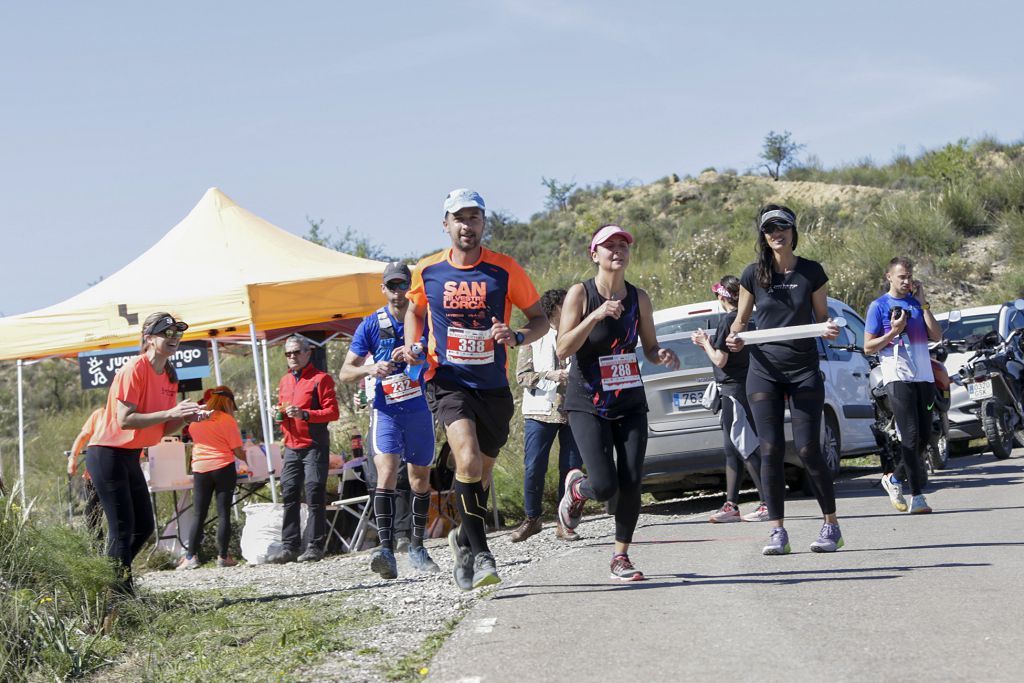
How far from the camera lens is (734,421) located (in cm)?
1105

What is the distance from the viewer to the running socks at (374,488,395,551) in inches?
381

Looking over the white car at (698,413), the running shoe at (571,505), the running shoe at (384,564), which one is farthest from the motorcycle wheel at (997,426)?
the running shoe at (384,564)

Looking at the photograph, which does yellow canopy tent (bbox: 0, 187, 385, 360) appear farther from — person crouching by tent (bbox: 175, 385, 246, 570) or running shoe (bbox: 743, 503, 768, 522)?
running shoe (bbox: 743, 503, 768, 522)

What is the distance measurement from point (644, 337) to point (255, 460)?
7920mm

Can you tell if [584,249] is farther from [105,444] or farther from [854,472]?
[105,444]

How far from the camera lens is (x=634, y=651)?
600 centimetres

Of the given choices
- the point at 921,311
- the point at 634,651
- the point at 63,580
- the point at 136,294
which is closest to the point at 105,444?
the point at 63,580

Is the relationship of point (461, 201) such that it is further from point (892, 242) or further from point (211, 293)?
point (892, 242)

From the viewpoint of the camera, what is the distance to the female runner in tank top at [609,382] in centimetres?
772

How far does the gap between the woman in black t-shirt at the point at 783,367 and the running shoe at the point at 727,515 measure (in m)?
2.33

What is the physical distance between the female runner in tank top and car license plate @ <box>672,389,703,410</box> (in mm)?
4078

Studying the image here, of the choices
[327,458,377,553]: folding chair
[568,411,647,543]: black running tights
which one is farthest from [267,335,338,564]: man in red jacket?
[568,411,647,543]: black running tights

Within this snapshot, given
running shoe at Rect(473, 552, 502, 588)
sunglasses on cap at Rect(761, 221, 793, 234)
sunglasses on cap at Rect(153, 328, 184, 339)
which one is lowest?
running shoe at Rect(473, 552, 502, 588)

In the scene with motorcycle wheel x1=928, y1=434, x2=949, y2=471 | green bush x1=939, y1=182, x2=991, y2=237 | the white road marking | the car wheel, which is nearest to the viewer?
the white road marking
